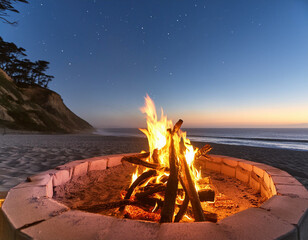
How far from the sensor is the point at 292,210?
5.32ft

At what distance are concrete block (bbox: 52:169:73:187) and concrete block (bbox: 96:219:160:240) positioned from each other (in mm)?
1990

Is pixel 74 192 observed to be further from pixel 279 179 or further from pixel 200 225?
pixel 279 179

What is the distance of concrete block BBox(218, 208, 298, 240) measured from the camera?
1.24m

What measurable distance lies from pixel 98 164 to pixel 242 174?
9.86 feet

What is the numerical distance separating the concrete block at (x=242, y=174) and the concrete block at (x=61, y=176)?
3.31 m

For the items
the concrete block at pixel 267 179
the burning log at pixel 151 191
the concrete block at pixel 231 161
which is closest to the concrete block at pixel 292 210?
the concrete block at pixel 267 179

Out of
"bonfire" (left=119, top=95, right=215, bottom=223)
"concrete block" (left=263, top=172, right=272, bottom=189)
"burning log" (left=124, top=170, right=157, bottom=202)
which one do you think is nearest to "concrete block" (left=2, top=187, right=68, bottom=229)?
"bonfire" (left=119, top=95, right=215, bottom=223)

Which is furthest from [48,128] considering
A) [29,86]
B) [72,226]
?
[72,226]

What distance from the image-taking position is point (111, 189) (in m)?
3.29

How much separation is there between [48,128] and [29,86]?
21.0m

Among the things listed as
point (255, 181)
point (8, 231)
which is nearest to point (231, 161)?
point (255, 181)

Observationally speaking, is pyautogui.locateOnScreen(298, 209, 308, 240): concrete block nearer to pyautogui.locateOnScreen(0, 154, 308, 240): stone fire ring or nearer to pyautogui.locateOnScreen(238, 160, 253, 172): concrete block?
pyautogui.locateOnScreen(0, 154, 308, 240): stone fire ring

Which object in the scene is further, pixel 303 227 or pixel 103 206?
pixel 103 206

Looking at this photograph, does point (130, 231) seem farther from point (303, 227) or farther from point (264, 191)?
point (264, 191)
